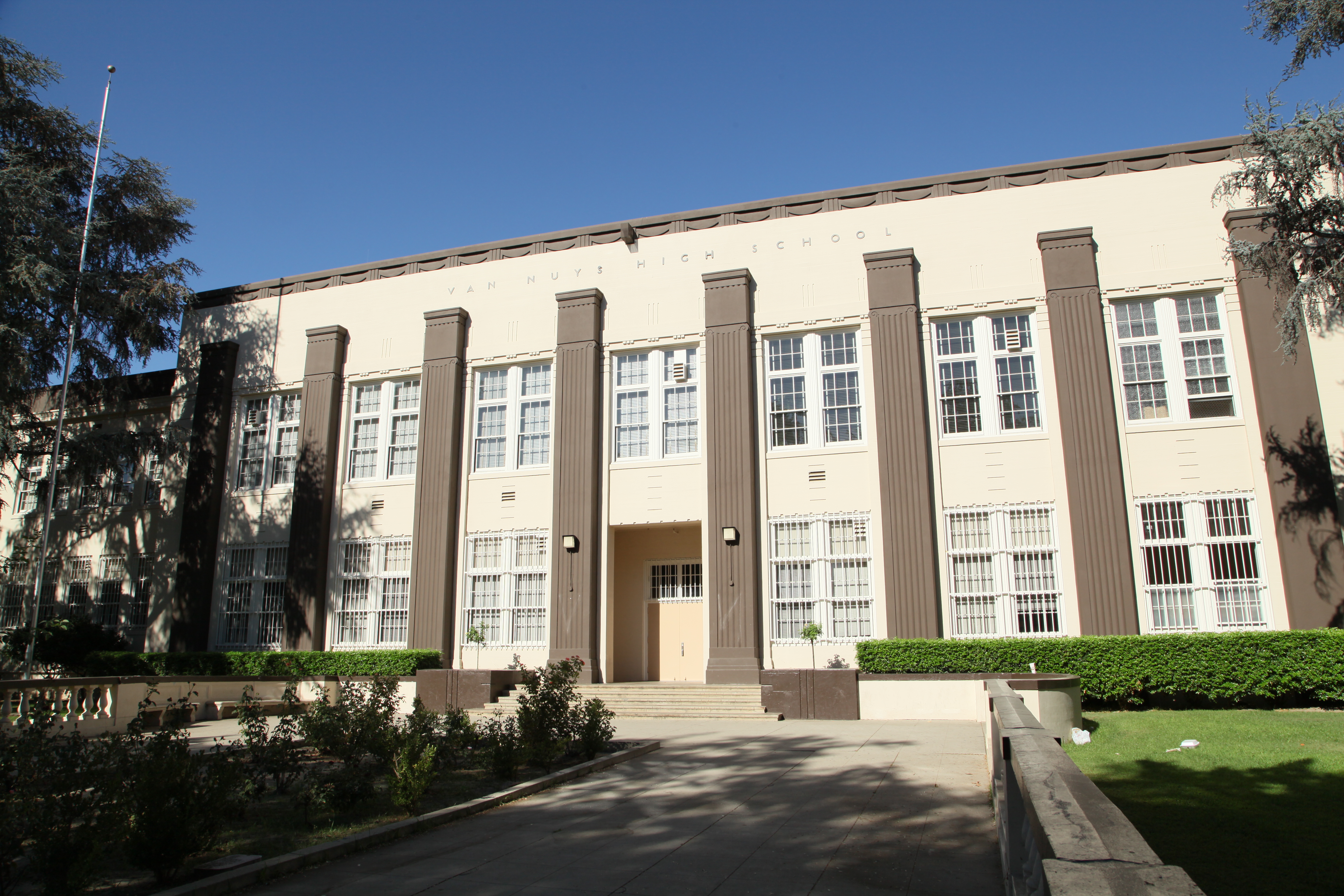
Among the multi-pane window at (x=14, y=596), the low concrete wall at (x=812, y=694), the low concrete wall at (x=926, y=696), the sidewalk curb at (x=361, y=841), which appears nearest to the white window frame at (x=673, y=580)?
the low concrete wall at (x=812, y=694)

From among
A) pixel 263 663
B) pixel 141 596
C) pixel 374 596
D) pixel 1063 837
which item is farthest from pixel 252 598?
pixel 1063 837

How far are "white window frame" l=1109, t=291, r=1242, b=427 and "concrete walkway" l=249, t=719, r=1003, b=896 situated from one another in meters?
10.4

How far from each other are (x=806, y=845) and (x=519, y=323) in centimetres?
1781

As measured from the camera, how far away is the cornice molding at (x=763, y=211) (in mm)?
19031

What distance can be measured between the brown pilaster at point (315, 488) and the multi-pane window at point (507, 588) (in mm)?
4038

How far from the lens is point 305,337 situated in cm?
2447

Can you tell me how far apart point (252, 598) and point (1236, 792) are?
22377 mm

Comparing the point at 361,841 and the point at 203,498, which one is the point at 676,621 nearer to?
the point at 203,498

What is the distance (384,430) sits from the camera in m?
23.4

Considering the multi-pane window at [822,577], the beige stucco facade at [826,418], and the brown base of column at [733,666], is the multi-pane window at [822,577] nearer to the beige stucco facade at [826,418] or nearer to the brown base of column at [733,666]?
the beige stucco facade at [826,418]

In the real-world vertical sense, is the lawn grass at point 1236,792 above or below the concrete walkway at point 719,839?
above

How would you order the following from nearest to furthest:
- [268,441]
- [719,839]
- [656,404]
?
[719,839] → [656,404] → [268,441]

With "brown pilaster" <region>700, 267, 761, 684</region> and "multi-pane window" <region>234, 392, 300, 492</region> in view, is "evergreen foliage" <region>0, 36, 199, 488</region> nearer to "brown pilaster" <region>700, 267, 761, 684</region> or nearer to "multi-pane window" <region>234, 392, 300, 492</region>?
"multi-pane window" <region>234, 392, 300, 492</region>

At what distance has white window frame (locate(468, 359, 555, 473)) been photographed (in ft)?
72.3
